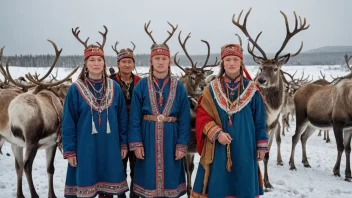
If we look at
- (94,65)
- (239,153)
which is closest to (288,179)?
(239,153)

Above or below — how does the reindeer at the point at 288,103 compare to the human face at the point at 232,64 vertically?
below

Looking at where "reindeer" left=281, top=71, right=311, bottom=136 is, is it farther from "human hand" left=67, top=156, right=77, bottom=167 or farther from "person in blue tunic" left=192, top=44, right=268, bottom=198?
"human hand" left=67, top=156, right=77, bottom=167

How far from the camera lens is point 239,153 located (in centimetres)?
275

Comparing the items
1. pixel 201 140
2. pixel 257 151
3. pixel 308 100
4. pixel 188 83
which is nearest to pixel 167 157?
pixel 201 140

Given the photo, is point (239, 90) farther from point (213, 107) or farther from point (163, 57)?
point (163, 57)

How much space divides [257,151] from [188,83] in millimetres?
3833

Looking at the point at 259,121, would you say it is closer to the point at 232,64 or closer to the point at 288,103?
the point at 232,64

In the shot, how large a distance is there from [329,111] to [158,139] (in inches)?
199

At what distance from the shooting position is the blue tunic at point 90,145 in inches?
111

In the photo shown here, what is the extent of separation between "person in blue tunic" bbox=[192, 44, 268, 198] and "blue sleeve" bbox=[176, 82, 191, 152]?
152 millimetres

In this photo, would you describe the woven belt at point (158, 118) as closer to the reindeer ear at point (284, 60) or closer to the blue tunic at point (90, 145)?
the blue tunic at point (90, 145)

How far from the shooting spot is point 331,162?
726cm

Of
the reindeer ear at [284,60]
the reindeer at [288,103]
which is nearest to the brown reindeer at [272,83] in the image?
the reindeer ear at [284,60]

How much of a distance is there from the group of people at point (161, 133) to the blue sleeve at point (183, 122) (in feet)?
0.04
